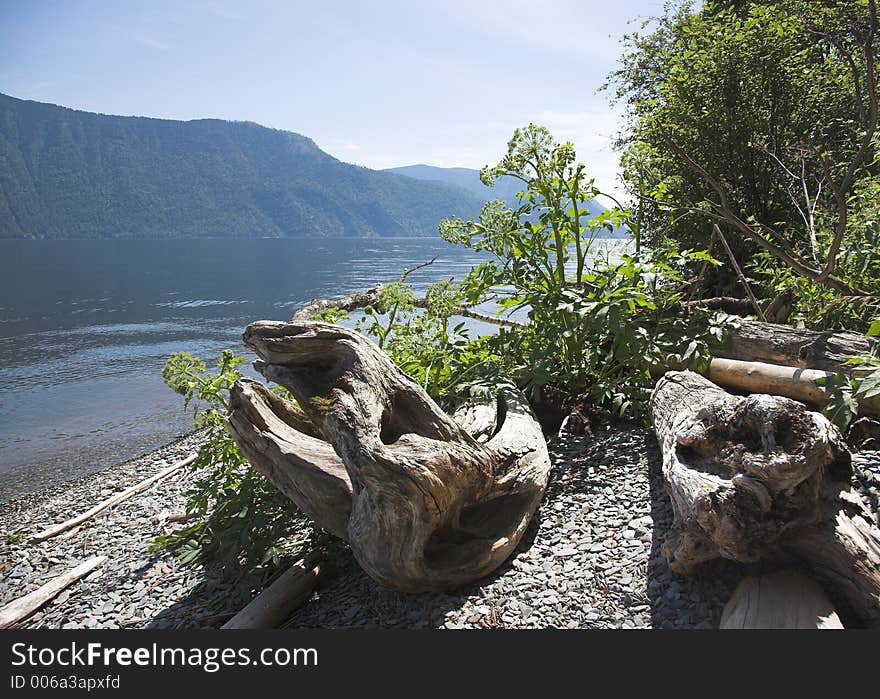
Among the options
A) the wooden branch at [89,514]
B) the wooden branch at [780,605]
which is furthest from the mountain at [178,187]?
the wooden branch at [780,605]

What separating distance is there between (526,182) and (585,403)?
81.4 inches

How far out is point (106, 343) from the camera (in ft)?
69.7

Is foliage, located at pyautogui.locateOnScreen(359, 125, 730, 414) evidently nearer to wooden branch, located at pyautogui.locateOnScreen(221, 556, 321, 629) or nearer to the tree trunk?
the tree trunk

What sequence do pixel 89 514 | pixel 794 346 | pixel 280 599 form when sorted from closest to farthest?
pixel 280 599 < pixel 794 346 < pixel 89 514

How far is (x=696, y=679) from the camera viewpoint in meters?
2.14

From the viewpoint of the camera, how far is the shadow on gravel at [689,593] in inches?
98.9

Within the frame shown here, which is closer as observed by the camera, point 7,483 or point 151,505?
point 151,505

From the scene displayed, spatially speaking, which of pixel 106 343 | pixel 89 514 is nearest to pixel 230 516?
pixel 89 514

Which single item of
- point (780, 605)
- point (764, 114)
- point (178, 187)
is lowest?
point (780, 605)

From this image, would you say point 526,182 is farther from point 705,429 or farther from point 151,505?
point 151,505

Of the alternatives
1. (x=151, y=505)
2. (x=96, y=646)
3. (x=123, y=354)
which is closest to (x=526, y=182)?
(x=96, y=646)

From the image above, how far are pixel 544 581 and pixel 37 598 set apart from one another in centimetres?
391

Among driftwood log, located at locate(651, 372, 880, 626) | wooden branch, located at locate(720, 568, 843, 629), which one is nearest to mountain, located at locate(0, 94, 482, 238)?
driftwood log, located at locate(651, 372, 880, 626)

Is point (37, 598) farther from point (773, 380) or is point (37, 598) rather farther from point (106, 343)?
point (106, 343)
